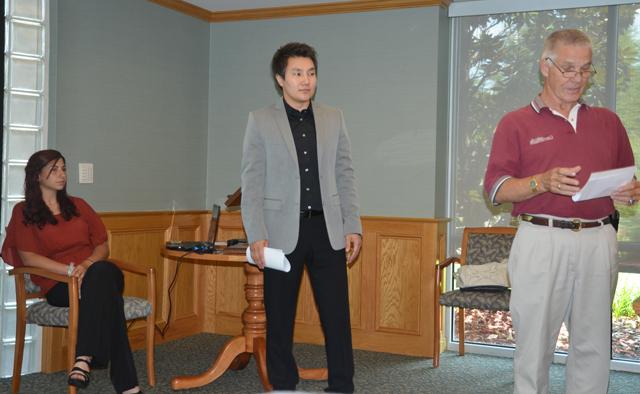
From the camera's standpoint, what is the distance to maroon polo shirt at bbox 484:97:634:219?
2510 mm

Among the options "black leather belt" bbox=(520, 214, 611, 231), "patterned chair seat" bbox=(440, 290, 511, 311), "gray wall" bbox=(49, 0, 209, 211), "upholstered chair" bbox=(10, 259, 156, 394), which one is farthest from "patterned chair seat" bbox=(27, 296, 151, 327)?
"black leather belt" bbox=(520, 214, 611, 231)

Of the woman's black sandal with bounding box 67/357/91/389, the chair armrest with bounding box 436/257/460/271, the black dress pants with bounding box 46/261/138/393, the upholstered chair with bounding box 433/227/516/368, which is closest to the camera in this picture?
the woman's black sandal with bounding box 67/357/91/389

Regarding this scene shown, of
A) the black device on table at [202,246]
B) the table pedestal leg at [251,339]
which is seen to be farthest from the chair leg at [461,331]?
the black device on table at [202,246]

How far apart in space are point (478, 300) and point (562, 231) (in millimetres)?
1979

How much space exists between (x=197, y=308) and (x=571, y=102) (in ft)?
A: 12.1

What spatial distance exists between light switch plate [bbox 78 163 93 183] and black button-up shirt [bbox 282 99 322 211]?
1720mm

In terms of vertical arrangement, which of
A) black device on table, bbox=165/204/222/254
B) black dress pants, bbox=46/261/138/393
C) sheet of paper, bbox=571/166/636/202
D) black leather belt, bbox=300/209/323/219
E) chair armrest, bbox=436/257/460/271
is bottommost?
black dress pants, bbox=46/261/138/393

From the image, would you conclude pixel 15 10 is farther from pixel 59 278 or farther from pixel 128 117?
pixel 59 278

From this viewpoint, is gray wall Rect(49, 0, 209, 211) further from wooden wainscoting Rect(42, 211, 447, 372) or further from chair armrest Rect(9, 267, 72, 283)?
chair armrest Rect(9, 267, 72, 283)

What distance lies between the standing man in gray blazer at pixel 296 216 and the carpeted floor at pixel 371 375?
799 mm

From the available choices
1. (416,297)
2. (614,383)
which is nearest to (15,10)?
(416,297)

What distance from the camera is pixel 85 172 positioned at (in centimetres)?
449

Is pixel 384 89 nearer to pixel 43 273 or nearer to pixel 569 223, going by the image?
pixel 43 273

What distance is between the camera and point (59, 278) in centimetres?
362
